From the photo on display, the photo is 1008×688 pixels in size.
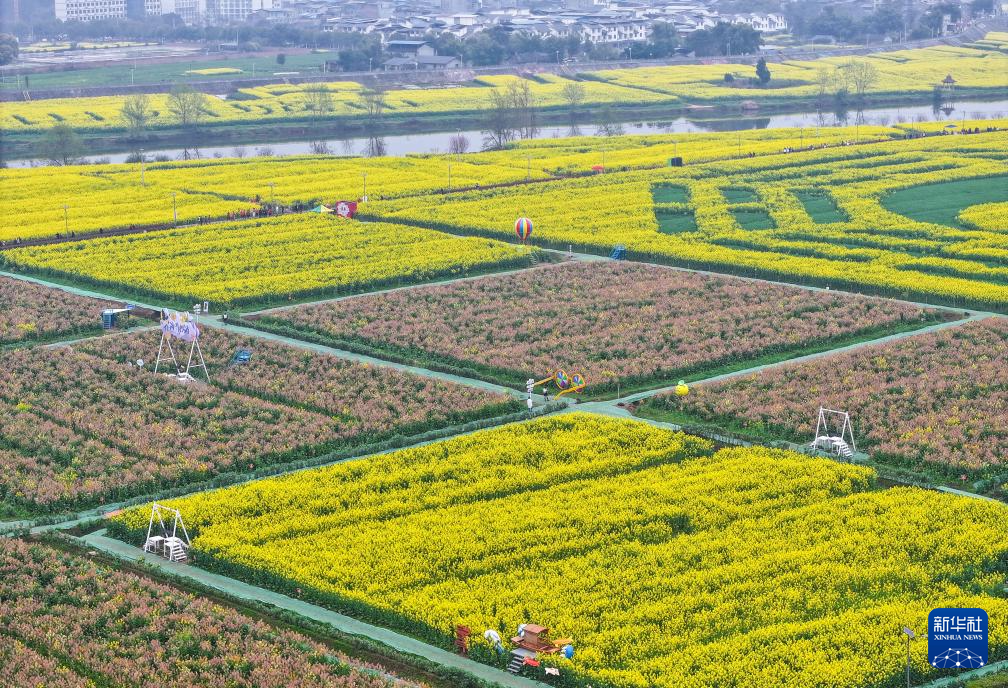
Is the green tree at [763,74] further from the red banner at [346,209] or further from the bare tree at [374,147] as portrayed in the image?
the red banner at [346,209]

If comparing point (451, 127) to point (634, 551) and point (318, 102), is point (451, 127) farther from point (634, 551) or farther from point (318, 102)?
point (634, 551)

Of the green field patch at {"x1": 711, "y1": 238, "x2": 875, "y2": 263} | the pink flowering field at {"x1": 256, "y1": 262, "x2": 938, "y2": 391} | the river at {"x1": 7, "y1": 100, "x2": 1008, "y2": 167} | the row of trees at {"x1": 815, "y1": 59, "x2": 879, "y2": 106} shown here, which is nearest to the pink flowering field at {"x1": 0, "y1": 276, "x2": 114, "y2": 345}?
the pink flowering field at {"x1": 256, "y1": 262, "x2": 938, "y2": 391}

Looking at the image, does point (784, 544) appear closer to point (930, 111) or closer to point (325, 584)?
point (325, 584)

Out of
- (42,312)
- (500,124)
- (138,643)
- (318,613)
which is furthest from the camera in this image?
(500,124)

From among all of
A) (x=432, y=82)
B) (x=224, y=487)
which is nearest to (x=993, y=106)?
(x=432, y=82)

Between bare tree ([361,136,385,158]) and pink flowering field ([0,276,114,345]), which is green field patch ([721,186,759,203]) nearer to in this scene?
pink flowering field ([0,276,114,345])

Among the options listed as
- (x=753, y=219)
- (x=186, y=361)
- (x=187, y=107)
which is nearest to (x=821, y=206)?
(x=753, y=219)
